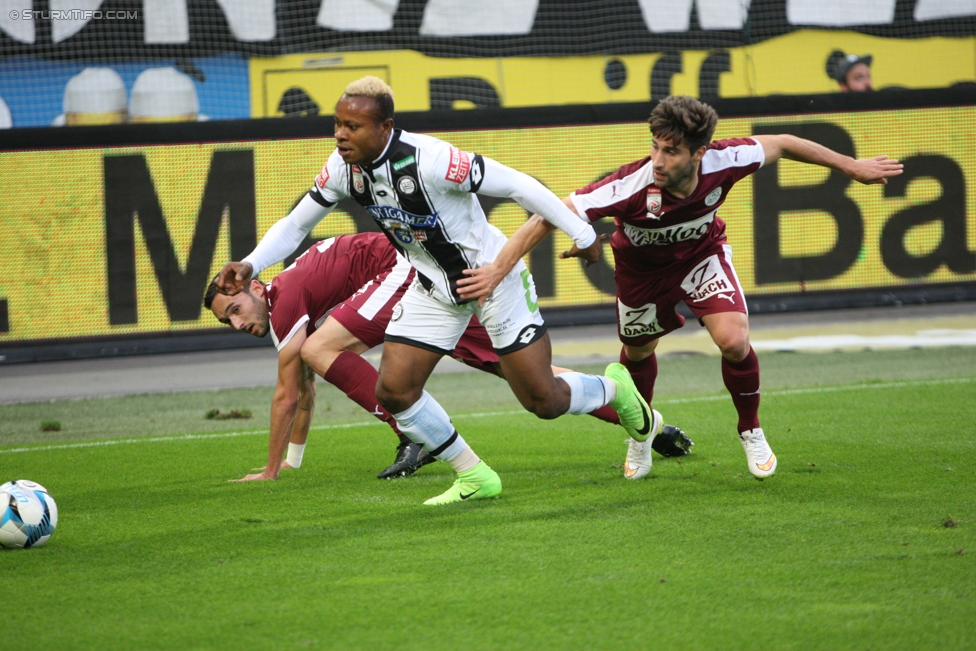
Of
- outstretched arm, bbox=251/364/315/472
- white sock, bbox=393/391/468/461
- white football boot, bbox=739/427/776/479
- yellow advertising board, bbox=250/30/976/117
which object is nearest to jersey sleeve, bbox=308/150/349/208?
white sock, bbox=393/391/468/461

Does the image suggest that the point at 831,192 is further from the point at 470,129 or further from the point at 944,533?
the point at 944,533

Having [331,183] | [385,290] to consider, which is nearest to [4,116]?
[385,290]

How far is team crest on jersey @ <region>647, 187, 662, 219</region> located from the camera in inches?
188

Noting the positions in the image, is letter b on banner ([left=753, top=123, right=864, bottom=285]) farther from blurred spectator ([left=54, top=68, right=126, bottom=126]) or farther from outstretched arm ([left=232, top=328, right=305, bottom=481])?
blurred spectator ([left=54, top=68, right=126, bottom=126])

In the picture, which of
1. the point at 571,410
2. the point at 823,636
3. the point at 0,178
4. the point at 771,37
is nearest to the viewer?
the point at 823,636

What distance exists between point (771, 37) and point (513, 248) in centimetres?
1528

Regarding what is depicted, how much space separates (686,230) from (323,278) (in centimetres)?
220

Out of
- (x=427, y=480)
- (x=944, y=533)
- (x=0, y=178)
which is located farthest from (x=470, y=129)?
(x=944, y=533)

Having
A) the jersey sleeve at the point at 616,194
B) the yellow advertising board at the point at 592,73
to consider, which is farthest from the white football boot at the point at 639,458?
the yellow advertising board at the point at 592,73

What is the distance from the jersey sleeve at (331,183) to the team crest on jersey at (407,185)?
12.5 inches

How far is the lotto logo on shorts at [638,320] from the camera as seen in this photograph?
210 inches

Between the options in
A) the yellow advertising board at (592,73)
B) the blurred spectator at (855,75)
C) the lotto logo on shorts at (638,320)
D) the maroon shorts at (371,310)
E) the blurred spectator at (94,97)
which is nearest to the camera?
the lotto logo on shorts at (638,320)

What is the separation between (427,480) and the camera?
18.2 feet
